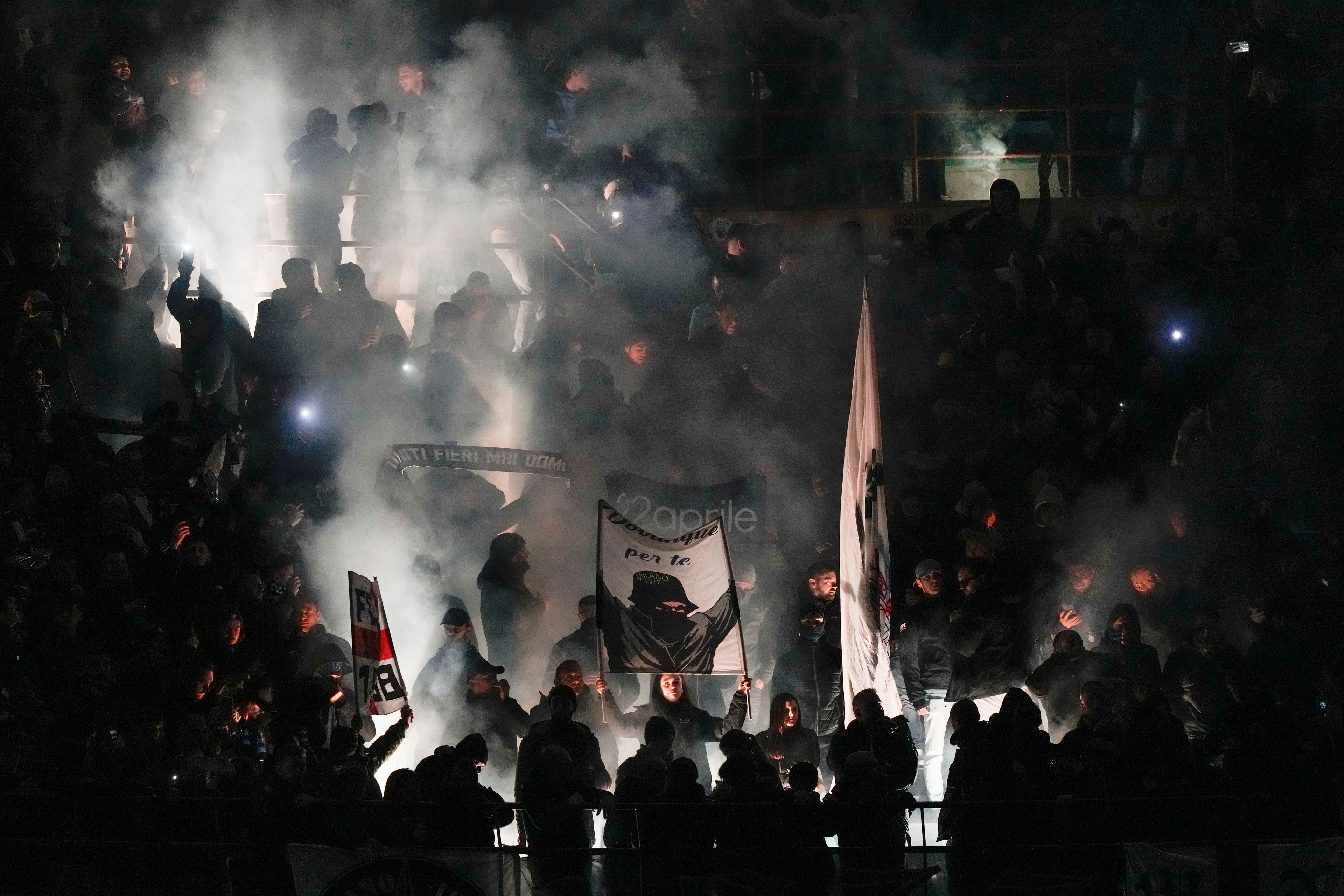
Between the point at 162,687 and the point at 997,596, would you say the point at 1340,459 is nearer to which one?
the point at 997,596

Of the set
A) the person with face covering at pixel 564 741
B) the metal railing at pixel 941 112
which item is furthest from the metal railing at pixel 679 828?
the metal railing at pixel 941 112

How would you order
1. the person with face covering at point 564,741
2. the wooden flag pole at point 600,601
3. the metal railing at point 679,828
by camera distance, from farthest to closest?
the wooden flag pole at point 600,601 < the person with face covering at point 564,741 < the metal railing at point 679,828

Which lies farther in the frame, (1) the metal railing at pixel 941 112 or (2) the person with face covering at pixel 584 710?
(1) the metal railing at pixel 941 112

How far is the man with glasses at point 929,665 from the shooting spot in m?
10.7

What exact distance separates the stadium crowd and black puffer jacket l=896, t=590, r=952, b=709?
0.07 ft

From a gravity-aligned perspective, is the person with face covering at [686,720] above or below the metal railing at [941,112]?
below

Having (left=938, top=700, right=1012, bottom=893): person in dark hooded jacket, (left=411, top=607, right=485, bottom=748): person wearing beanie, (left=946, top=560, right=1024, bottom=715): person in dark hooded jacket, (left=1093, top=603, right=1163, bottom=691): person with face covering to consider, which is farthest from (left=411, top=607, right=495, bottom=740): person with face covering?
(left=1093, top=603, right=1163, bottom=691): person with face covering

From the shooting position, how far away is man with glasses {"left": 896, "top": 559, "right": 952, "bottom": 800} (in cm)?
1070

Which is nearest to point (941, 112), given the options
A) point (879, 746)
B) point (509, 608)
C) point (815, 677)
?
point (509, 608)

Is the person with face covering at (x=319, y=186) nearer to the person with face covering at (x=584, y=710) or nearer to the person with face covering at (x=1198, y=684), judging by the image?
the person with face covering at (x=584, y=710)

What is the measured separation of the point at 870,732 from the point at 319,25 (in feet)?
31.7

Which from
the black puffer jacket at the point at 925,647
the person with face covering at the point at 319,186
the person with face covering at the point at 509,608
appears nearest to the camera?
the black puffer jacket at the point at 925,647

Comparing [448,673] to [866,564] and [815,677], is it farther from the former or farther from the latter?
[866,564]

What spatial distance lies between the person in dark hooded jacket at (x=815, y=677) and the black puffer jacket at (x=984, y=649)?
0.64 meters
